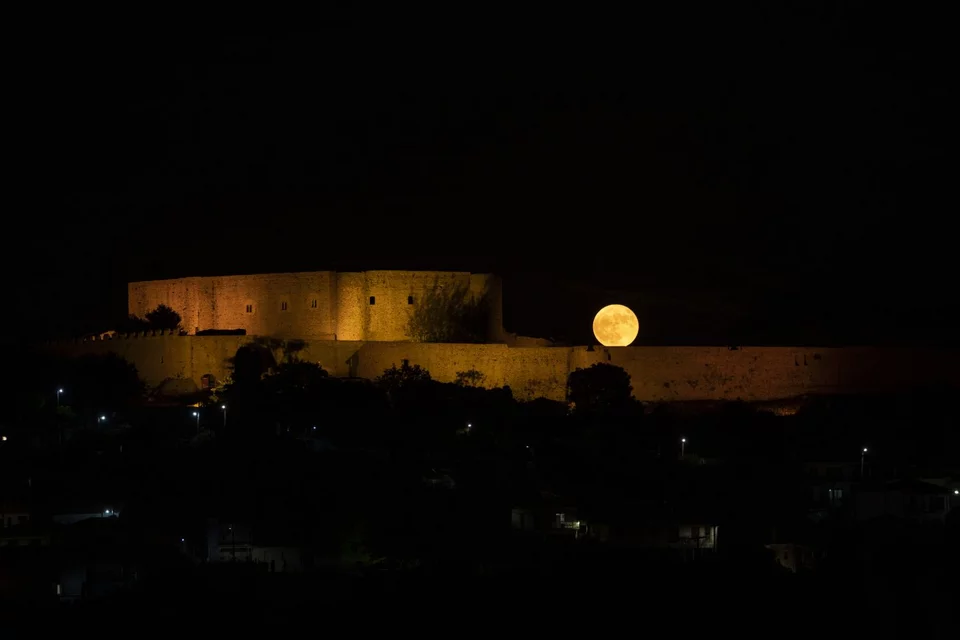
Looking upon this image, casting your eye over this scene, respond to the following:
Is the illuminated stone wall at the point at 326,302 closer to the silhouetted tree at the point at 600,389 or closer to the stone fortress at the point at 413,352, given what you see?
the stone fortress at the point at 413,352

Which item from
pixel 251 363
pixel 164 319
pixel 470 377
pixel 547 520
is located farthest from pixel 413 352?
pixel 547 520

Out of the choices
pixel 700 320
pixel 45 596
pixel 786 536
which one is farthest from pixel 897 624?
pixel 700 320

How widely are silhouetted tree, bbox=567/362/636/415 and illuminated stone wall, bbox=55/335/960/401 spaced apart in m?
0.64

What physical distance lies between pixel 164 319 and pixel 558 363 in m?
9.91

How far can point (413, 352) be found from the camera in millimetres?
48094

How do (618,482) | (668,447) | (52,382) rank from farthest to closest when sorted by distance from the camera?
(52,382)
(668,447)
(618,482)

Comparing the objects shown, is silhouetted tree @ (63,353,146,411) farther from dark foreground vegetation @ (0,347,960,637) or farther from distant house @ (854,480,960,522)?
distant house @ (854,480,960,522)

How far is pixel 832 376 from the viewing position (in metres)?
50.2

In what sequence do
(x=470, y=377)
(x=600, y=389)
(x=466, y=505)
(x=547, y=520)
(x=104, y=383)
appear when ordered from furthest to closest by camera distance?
1. (x=470, y=377)
2. (x=600, y=389)
3. (x=104, y=383)
4. (x=466, y=505)
5. (x=547, y=520)

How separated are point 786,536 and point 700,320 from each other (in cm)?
4486

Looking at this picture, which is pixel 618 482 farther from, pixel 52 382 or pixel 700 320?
pixel 700 320

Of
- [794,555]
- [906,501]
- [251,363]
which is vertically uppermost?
[251,363]

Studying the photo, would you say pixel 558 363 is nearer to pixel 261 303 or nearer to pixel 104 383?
pixel 261 303

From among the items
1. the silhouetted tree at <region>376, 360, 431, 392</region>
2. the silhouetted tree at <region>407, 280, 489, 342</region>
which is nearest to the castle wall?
the silhouetted tree at <region>407, 280, 489, 342</region>
